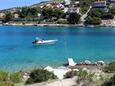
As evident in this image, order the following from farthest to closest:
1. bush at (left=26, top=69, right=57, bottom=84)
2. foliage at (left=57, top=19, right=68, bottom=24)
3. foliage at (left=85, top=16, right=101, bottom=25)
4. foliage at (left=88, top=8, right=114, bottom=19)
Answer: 1. foliage at (left=57, top=19, right=68, bottom=24)
2. foliage at (left=88, top=8, right=114, bottom=19)
3. foliage at (left=85, top=16, right=101, bottom=25)
4. bush at (left=26, top=69, right=57, bottom=84)

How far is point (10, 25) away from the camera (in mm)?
128250

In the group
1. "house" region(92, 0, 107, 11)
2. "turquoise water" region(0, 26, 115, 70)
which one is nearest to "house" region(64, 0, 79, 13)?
"house" region(92, 0, 107, 11)

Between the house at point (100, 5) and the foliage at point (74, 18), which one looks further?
the house at point (100, 5)

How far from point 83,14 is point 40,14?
46.4 feet

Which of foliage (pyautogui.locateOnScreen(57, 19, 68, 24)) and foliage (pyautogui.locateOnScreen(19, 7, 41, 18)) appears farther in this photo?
foliage (pyautogui.locateOnScreen(19, 7, 41, 18))

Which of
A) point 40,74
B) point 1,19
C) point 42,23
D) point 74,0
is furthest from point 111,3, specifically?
point 40,74

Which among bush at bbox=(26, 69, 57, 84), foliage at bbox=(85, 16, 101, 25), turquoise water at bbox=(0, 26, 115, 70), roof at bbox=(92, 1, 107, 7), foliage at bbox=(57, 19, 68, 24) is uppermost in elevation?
bush at bbox=(26, 69, 57, 84)

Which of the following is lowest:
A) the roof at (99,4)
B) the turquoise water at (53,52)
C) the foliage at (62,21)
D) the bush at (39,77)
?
the foliage at (62,21)

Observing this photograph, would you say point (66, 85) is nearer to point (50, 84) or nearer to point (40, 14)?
point (50, 84)

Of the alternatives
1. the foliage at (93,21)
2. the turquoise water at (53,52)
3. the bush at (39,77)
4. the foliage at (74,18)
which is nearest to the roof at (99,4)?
the foliage at (74,18)

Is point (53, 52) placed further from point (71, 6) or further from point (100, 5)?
point (71, 6)

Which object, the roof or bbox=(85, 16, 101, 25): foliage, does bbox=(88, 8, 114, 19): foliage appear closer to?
bbox=(85, 16, 101, 25): foliage

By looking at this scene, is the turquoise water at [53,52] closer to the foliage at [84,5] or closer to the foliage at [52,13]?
the foliage at [52,13]

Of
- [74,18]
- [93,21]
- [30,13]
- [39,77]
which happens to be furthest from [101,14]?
[39,77]
